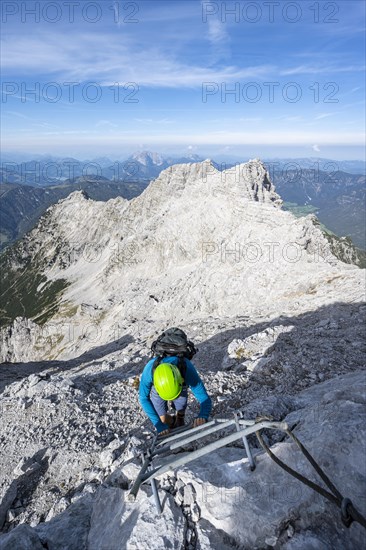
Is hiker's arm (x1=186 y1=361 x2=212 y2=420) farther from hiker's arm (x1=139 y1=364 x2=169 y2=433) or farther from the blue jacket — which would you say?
hiker's arm (x1=139 y1=364 x2=169 y2=433)

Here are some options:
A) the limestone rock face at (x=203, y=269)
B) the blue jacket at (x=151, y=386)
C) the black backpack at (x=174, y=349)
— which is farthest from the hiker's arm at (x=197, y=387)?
the limestone rock face at (x=203, y=269)

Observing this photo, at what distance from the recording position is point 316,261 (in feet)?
123

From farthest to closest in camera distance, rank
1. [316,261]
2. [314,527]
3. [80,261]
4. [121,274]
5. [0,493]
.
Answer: [80,261]
[121,274]
[316,261]
[0,493]
[314,527]

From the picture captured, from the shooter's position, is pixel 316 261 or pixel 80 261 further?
pixel 80 261

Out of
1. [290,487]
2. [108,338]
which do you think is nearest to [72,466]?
[290,487]

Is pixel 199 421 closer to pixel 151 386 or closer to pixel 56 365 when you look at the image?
pixel 151 386

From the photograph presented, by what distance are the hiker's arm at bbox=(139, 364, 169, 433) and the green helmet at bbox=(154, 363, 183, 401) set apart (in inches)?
20.9

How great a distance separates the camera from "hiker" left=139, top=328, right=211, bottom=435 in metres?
8.10

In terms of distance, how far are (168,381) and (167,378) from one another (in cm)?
7

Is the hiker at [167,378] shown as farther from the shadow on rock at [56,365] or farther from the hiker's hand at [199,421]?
the shadow on rock at [56,365]

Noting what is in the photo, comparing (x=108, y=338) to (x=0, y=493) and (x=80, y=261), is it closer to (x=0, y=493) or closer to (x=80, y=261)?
(x=0, y=493)

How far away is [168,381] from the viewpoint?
806 centimetres

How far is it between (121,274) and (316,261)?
180ft

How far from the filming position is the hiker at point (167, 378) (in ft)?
26.6
